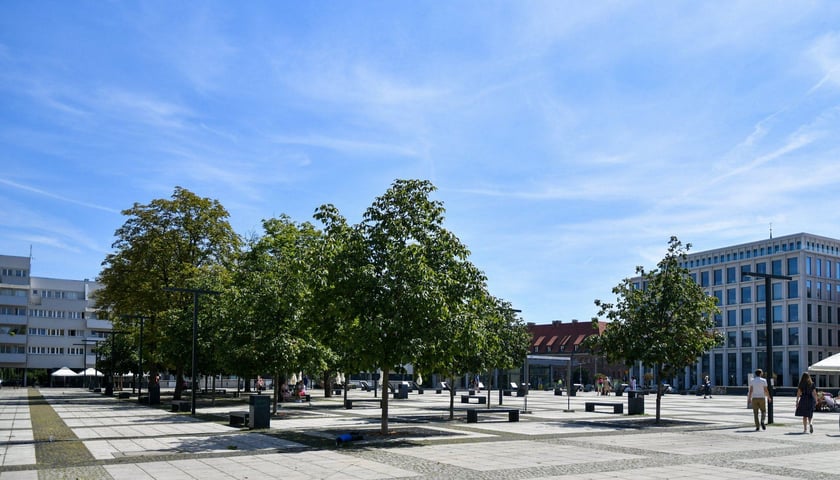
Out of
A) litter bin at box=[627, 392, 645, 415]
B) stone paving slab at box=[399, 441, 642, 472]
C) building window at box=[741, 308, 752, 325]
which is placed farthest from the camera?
building window at box=[741, 308, 752, 325]

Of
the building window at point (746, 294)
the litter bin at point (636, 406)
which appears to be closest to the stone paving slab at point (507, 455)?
the litter bin at point (636, 406)

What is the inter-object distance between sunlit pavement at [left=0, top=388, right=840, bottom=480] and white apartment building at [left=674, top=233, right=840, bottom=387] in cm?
7712

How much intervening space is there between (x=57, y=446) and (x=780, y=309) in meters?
98.8

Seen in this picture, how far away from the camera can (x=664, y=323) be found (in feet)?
92.4

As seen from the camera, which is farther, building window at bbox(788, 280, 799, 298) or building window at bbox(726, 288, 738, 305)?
building window at bbox(726, 288, 738, 305)

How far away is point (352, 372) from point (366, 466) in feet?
22.8

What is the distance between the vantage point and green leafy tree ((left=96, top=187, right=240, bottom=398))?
45.2 meters

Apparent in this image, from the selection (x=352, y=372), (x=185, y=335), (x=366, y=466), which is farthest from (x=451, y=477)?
(x=185, y=335)

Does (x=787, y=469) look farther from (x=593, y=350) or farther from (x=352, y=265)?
(x=593, y=350)

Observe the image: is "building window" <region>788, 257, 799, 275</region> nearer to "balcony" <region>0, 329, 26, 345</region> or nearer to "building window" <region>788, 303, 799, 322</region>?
"building window" <region>788, 303, 799, 322</region>

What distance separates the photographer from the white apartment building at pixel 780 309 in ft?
321

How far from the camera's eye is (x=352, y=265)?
21.6 metres

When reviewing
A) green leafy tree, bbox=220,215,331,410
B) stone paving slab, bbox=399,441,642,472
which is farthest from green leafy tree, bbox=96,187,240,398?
stone paving slab, bbox=399,441,642,472

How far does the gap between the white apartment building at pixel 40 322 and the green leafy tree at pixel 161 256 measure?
67040 mm
